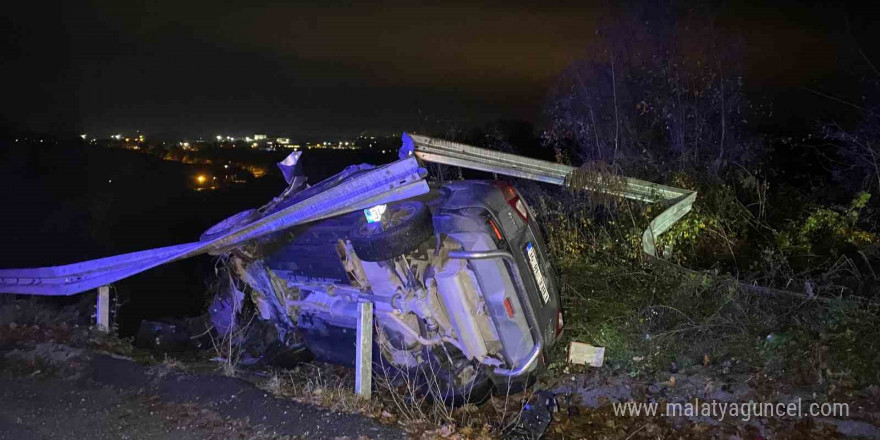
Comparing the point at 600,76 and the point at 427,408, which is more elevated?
the point at 600,76

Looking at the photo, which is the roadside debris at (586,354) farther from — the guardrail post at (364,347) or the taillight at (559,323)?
the guardrail post at (364,347)

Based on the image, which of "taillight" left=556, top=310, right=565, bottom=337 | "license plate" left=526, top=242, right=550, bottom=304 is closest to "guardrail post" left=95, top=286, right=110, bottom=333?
"license plate" left=526, top=242, right=550, bottom=304

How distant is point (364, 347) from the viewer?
4.60 m

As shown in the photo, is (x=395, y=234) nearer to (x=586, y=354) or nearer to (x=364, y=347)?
(x=364, y=347)

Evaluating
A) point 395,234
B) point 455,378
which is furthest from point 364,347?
point 395,234

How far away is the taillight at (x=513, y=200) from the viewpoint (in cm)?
487

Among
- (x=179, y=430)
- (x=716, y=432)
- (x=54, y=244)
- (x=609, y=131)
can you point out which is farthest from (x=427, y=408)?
(x=54, y=244)

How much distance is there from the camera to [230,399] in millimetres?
4410

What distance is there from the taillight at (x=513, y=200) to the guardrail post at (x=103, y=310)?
4.41m

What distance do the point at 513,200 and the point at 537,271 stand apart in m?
0.61

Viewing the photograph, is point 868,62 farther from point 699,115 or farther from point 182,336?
point 182,336

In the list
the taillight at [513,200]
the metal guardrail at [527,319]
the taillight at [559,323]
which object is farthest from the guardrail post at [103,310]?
the taillight at [559,323]

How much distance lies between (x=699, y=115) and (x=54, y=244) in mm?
22015

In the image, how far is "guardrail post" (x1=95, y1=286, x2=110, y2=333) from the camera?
6383 millimetres
